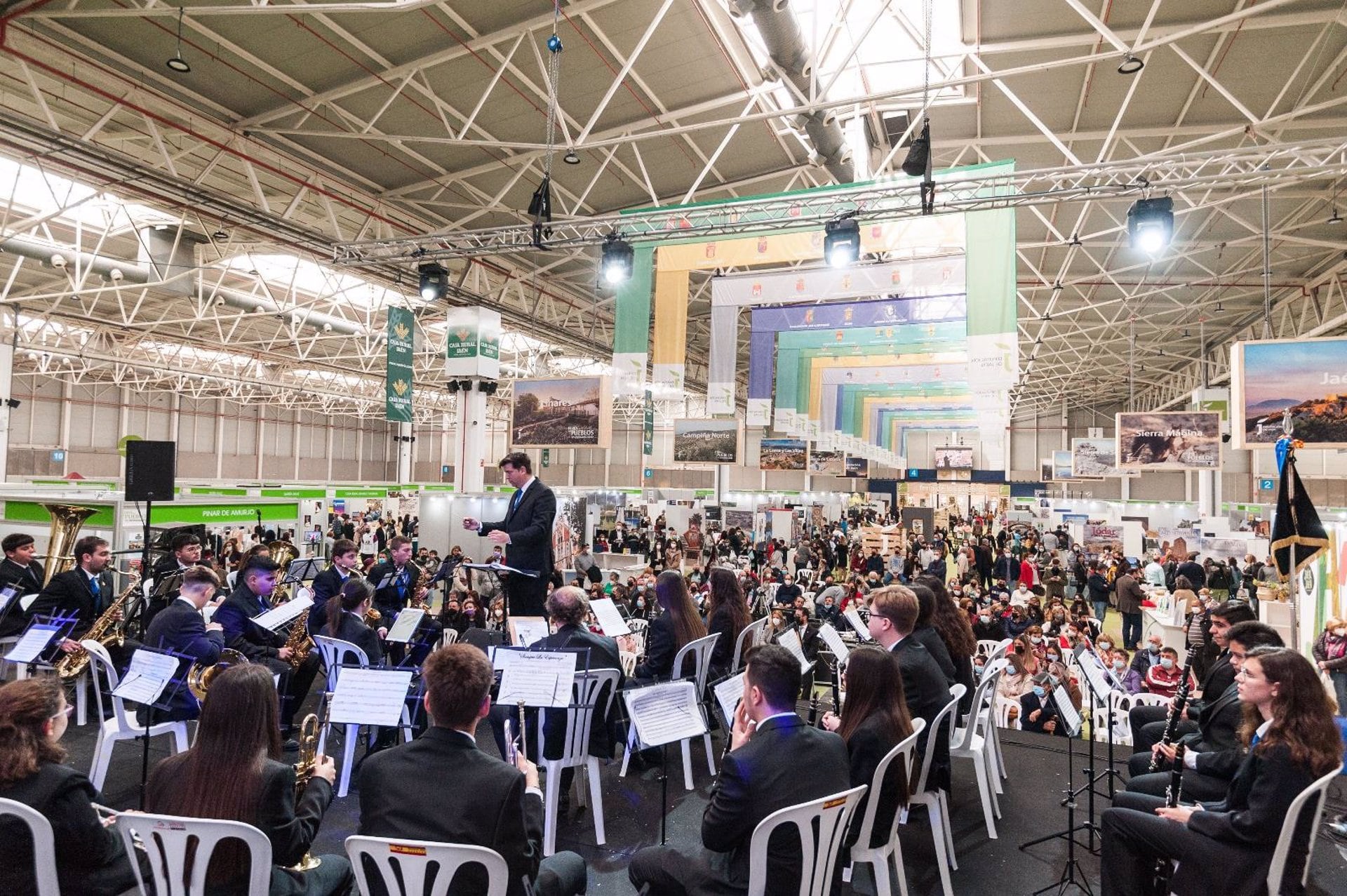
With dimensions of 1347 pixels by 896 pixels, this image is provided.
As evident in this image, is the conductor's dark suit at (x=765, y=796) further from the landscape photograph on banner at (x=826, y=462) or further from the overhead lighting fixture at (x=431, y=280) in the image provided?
the landscape photograph on banner at (x=826, y=462)

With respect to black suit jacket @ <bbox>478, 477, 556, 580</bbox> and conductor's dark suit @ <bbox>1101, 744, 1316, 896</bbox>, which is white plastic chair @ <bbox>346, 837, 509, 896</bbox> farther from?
black suit jacket @ <bbox>478, 477, 556, 580</bbox>

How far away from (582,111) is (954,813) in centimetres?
816

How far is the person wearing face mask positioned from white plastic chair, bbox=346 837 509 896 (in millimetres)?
6375

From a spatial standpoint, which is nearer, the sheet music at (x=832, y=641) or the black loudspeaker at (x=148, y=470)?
Answer: the sheet music at (x=832, y=641)

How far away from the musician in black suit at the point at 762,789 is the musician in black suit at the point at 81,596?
4.74 meters

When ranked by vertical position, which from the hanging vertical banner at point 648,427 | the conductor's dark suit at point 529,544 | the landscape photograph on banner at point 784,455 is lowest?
the conductor's dark suit at point 529,544

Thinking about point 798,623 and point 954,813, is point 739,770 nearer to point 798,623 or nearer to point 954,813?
point 954,813

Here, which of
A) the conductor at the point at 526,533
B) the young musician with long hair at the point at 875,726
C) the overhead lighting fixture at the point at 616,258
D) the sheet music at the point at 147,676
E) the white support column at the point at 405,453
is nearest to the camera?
the young musician with long hair at the point at 875,726

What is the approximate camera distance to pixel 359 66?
7910 mm

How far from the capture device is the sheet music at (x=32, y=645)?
429 centimetres

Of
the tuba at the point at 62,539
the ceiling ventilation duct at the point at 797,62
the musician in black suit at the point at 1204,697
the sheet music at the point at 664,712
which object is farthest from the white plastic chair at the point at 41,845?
the ceiling ventilation duct at the point at 797,62

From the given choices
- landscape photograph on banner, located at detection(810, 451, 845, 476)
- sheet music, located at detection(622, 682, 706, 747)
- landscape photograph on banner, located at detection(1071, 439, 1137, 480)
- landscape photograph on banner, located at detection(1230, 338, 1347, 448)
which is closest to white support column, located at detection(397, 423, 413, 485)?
landscape photograph on banner, located at detection(810, 451, 845, 476)

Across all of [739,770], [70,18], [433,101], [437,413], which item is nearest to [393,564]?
[433,101]

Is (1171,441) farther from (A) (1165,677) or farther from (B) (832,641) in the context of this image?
(B) (832,641)
